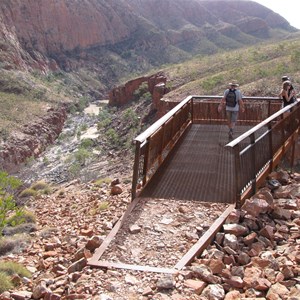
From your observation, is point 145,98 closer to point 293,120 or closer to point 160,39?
point 293,120

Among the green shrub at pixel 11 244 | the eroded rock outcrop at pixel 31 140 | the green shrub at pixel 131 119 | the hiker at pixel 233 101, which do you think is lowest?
the eroded rock outcrop at pixel 31 140

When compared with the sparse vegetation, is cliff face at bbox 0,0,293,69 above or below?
above

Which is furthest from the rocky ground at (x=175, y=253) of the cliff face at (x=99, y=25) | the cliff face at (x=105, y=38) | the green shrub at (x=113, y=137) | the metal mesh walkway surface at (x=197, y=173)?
the cliff face at (x=99, y=25)

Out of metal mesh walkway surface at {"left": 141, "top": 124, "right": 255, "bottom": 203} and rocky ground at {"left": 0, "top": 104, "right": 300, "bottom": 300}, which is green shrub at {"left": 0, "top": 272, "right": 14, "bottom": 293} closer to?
rocky ground at {"left": 0, "top": 104, "right": 300, "bottom": 300}

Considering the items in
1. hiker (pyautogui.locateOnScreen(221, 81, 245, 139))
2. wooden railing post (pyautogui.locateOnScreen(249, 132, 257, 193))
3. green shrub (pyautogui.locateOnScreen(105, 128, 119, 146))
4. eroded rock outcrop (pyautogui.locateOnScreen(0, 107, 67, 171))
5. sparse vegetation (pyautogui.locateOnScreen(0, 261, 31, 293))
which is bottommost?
eroded rock outcrop (pyautogui.locateOnScreen(0, 107, 67, 171))

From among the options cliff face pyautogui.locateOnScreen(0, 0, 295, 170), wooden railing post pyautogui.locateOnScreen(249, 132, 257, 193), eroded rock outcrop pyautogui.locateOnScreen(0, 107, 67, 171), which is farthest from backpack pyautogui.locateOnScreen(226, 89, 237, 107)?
cliff face pyautogui.locateOnScreen(0, 0, 295, 170)

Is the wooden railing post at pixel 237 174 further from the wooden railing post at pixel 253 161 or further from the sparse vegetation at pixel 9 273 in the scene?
the sparse vegetation at pixel 9 273

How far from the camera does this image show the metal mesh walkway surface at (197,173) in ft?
25.9

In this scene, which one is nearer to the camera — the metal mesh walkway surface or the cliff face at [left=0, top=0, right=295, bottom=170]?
the metal mesh walkway surface

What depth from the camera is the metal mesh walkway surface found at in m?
7.91

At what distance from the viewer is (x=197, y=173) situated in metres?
8.92

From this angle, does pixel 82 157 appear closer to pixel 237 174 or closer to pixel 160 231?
pixel 237 174

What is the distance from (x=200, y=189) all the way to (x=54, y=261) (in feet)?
9.20

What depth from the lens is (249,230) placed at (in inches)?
261
